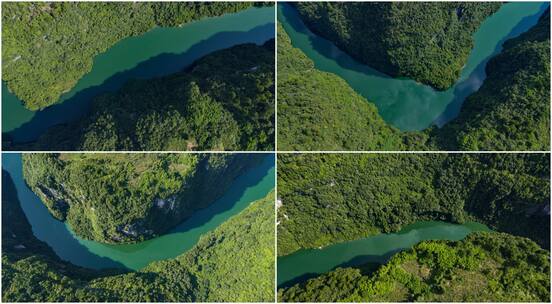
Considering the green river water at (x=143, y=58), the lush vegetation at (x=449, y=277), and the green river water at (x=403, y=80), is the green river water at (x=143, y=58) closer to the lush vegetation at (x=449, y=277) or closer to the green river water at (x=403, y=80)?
the green river water at (x=403, y=80)

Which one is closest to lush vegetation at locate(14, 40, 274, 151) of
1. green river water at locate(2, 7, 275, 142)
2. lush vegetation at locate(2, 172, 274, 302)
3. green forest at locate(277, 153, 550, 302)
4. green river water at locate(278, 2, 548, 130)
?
green river water at locate(2, 7, 275, 142)

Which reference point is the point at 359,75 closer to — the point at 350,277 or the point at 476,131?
the point at 476,131

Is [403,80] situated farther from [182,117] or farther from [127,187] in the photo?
[127,187]

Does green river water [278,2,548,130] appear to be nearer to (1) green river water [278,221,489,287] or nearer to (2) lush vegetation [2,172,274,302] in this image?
(1) green river water [278,221,489,287]

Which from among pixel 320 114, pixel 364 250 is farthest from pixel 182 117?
pixel 364 250

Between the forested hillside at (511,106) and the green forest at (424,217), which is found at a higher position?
the forested hillside at (511,106)

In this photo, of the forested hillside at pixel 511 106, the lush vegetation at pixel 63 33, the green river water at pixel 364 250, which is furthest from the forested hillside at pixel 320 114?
the green river water at pixel 364 250
